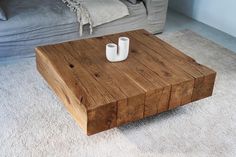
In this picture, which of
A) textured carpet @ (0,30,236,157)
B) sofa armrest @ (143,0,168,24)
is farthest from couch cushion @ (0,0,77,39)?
sofa armrest @ (143,0,168,24)

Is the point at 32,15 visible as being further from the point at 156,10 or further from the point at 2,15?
the point at 156,10

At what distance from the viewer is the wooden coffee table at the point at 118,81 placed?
160cm

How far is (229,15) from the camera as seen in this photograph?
3391 millimetres

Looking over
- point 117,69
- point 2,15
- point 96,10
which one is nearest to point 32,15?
point 2,15

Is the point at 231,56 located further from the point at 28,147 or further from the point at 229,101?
the point at 28,147

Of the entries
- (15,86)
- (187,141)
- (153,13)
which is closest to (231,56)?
(153,13)

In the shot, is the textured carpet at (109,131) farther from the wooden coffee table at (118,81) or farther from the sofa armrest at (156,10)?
the sofa armrest at (156,10)

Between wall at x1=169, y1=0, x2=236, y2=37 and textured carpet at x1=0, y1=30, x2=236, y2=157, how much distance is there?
1.24 meters

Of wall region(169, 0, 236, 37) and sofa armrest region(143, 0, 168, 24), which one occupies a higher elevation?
sofa armrest region(143, 0, 168, 24)

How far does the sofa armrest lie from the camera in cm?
308

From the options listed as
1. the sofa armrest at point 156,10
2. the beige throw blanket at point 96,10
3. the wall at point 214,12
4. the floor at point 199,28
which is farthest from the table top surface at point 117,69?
the wall at point 214,12

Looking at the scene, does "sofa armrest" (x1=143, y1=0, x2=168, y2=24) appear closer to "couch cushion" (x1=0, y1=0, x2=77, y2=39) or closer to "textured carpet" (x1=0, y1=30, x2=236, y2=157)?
"couch cushion" (x1=0, y1=0, x2=77, y2=39)

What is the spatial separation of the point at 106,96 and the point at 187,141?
60cm

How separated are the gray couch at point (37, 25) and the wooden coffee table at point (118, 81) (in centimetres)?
58
